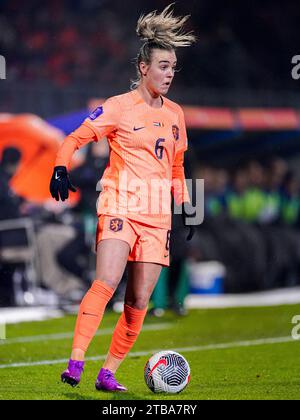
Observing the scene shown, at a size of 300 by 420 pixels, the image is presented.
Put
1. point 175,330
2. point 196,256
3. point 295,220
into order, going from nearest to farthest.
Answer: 1. point 175,330
2. point 196,256
3. point 295,220

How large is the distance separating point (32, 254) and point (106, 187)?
22.4 feet

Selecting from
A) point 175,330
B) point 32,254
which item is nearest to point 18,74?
point 32,254

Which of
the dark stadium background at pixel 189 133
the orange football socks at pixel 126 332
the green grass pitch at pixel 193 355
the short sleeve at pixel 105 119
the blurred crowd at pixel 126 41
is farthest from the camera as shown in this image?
the blurred crowd at pixel 126 41

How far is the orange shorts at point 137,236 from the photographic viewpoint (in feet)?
20.7

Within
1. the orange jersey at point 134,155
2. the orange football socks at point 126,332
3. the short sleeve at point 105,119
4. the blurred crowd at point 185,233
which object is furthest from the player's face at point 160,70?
the blurred crowd at point 185,233

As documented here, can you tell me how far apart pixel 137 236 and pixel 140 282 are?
27 centimetres

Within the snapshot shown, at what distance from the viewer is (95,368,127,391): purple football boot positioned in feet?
21.0

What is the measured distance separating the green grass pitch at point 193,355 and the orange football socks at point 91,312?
364 mm

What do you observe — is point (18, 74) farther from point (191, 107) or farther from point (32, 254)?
point (32, 254)

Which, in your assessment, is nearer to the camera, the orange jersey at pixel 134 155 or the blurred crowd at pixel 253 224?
the orange jersey at pixel 134 155

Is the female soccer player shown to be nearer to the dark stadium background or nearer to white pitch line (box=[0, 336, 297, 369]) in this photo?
white pitch line (box=[0, 336, 297, 369])

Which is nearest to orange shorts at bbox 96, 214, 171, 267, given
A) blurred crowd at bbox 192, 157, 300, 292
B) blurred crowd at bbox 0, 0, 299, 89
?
blurred crowd at bbox 192, 157, 300, 292

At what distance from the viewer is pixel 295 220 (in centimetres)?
1823

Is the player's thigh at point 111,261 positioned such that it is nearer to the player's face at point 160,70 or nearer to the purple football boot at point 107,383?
the purple football boot at point 107,383
